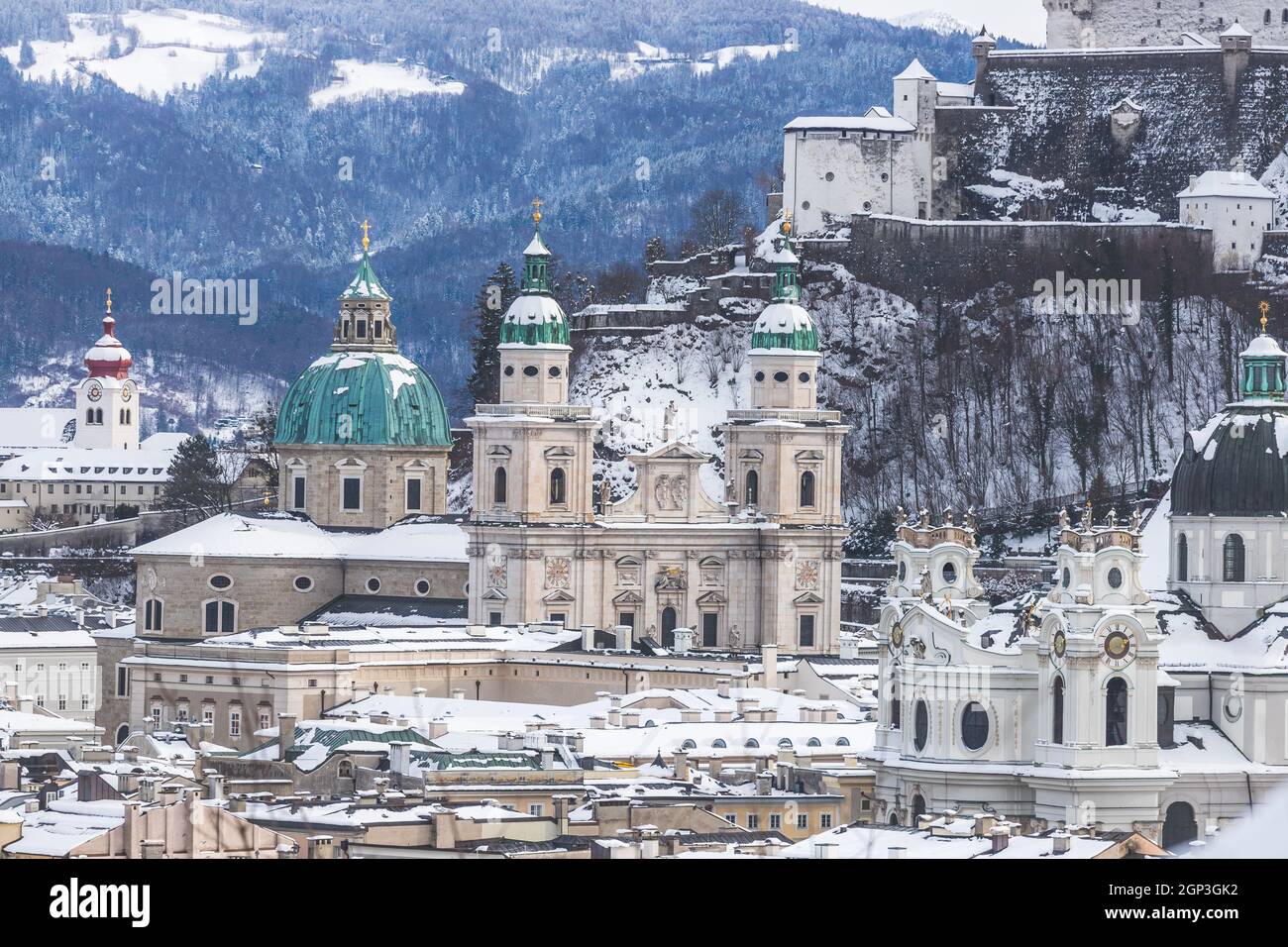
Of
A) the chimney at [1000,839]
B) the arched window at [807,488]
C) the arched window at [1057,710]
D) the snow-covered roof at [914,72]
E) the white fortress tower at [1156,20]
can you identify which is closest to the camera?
the chimney at [1000,839]

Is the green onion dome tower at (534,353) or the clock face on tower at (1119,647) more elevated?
the green onion dome tower at (534,353)

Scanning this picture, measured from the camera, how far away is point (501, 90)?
193375mm

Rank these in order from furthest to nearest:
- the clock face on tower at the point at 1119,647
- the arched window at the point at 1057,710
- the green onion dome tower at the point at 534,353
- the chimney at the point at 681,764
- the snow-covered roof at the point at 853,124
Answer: the snow-covered roof at the point at 853,124
the green onion dome tower at the point at 534,353
the chimney at the point at 681,764
the arched window at the point at 1057,710
the clock face on tower at the point at 1119,647

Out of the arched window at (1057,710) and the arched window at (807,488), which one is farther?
the arched window at (807,488)

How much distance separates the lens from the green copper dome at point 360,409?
109500 mm

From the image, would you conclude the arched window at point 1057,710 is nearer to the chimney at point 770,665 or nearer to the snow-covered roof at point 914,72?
the chimney at point 770,665

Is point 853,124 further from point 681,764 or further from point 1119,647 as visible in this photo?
point 1119,647

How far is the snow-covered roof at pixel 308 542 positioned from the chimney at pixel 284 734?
61.5 feet

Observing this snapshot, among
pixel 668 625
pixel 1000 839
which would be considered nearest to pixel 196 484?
pixel 668 625

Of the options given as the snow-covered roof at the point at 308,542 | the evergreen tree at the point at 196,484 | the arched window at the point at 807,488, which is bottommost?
the snow-covered roof at the point at 308,542

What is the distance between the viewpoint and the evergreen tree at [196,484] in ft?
474

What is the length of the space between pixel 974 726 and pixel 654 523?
38.9 metres

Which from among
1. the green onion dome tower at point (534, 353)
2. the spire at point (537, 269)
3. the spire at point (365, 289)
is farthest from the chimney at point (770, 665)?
the spire at point (365, 289)

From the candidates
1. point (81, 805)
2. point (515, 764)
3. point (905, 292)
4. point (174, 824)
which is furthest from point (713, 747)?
point (905, 292)
